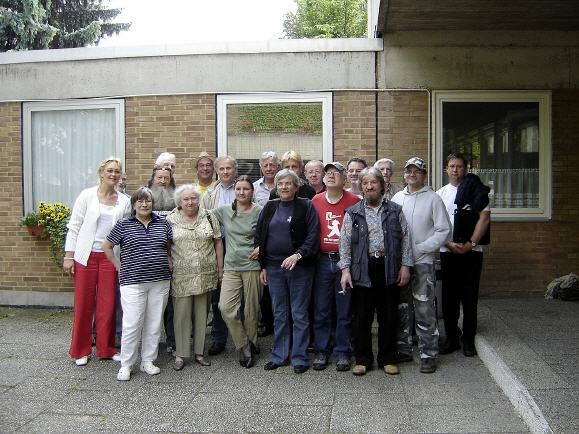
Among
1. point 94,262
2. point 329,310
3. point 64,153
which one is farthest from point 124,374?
point 64,153

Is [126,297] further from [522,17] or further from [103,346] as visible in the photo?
[522,17]

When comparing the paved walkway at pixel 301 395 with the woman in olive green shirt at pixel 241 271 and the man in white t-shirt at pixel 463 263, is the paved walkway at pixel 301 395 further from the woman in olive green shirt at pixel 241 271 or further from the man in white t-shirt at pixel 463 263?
the woman in olive green shirt at pixel 241 271

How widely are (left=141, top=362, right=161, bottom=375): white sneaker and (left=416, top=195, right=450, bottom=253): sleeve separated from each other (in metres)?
2.46

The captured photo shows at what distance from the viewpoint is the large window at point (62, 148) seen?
841 cm

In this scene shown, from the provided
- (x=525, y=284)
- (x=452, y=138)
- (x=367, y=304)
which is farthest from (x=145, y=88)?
(x=525, y=284)

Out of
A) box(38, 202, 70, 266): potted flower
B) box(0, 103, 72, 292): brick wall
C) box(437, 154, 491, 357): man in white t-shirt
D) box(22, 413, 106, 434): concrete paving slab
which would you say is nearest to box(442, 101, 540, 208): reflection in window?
box(437, 154, 491, 357): man in white t-shirt

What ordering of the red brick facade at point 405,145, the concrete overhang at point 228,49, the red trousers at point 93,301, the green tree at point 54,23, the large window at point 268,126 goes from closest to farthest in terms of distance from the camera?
the red trousers at point 93,301 → the red brick facade at point 405,145 → the concrete overhang at point 228,49 → the large window at point 268,126 → the green tree at point 54,23

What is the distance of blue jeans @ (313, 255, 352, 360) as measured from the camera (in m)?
5.46

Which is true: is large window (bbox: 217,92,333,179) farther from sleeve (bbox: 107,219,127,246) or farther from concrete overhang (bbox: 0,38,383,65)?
sleeve (bbox: 107,219,127,246)

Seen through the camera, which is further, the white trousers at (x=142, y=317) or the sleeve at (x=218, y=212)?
the sleeve at (x=218, y=212)

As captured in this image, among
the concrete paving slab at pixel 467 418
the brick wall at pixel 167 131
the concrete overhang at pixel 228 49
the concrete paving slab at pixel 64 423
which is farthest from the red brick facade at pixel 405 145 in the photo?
the concrete paving slab at pixel 64 423

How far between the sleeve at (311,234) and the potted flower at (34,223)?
172 inches

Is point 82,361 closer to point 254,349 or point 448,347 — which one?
point 254,349

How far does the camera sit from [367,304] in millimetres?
5277
